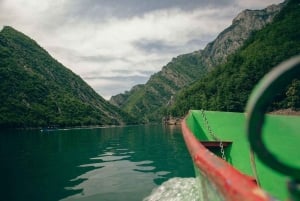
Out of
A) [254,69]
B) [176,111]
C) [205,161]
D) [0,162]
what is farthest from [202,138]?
[176,111]

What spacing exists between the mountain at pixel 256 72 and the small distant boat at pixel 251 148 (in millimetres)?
78470

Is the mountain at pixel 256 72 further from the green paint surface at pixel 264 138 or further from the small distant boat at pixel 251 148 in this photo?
the small distant boat at pixel 251 148

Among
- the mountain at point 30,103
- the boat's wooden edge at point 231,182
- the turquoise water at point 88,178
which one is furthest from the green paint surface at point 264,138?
the mountain at point 30,103

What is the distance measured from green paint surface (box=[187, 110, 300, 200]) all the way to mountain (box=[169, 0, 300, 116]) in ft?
257

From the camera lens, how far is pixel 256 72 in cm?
10831

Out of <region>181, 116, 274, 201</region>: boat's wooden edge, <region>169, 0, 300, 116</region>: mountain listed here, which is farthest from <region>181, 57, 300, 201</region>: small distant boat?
<region>169, 0, 300, 116</region>: mountain

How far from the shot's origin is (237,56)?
137875 mm

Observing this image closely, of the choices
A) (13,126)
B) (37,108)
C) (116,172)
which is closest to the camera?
(116,172)

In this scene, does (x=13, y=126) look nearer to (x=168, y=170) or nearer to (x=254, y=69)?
(x=254, y=69)

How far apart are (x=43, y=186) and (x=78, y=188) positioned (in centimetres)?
198

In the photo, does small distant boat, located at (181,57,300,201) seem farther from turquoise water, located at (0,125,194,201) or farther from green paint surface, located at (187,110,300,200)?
turquoise water, located at (0,125,194,201)

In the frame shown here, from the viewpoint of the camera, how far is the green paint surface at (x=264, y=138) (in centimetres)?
610

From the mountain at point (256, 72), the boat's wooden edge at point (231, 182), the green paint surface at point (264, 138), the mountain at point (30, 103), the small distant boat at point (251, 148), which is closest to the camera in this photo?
the small distant boat at point (251, 148)

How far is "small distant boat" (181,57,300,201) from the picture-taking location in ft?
5.57
